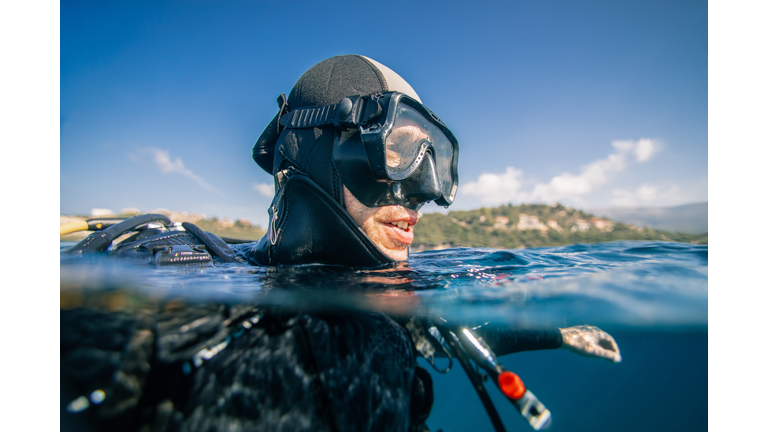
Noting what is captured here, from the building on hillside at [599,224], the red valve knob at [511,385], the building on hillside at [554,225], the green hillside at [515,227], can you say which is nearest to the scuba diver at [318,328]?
the red valve knob at [511,385]

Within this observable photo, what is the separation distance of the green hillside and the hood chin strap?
18.6 meters

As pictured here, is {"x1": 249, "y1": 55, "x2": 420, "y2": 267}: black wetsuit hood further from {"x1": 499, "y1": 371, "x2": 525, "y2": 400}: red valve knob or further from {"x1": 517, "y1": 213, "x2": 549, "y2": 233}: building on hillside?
{"x1": 517, "y1": 213, "x2": 549, "y2": 233}: building on hillside

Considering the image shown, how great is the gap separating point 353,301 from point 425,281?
2.31ft

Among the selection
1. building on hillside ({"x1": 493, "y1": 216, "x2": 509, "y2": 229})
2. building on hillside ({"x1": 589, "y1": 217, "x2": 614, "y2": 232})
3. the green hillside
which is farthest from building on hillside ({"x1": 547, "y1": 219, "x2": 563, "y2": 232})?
building on hillside ({"x1": 493, "y1": 216, "x2": 509, "y2": 229})

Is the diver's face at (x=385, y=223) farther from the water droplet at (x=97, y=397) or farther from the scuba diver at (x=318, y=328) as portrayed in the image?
the water droplet at (x=97, y=397)

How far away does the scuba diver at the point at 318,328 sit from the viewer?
3.82ft

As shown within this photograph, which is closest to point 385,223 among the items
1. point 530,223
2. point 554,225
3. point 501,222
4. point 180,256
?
point 180,256

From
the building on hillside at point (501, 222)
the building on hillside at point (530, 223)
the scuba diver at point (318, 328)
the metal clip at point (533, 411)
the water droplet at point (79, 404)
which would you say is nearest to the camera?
the water droplet at point (79, 404)

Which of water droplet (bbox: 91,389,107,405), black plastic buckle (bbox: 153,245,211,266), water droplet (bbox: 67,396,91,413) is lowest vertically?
water droplet (bbox: 67,396,91,413)

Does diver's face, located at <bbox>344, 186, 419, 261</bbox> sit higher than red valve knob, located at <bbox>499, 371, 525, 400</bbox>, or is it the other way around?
diver's face, located at <bbox>344, 186, 419, 261</bbox>

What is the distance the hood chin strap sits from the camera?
2346 millimetres

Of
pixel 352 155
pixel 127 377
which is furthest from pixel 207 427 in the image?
pixel 352 155

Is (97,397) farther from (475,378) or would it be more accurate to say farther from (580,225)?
(580,225)

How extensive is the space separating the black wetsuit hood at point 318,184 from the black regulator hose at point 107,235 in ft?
4.82
